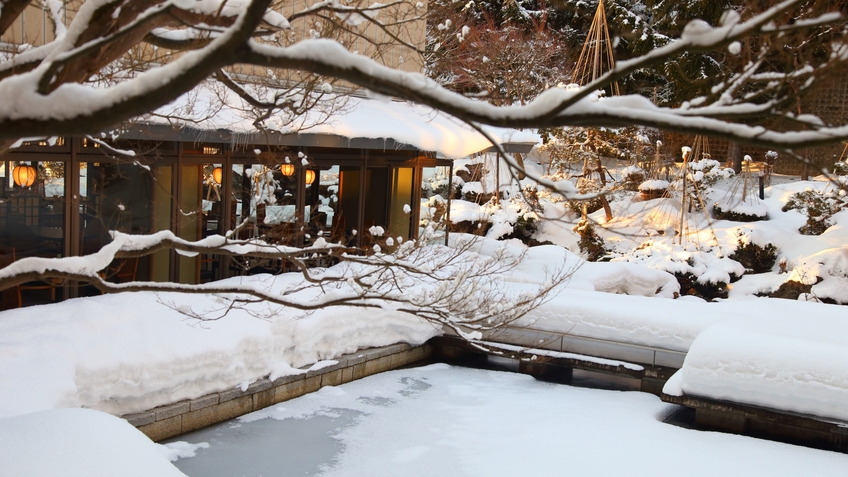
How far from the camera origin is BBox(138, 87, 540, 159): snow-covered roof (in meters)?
8.65

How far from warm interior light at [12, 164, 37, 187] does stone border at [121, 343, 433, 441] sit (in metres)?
3.01

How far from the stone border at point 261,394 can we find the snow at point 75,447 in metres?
2.05

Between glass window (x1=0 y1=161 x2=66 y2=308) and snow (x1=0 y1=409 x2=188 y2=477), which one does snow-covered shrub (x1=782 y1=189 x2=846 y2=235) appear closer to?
glass window (x1=0 y1=161 x2=66 y2=308)

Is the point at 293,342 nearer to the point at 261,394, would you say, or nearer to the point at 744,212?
the point at 261,394

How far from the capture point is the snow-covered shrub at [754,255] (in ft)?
61.0

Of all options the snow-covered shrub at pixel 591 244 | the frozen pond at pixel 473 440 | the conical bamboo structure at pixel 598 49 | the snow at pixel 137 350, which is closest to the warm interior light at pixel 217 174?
the snow at pixel 137 350

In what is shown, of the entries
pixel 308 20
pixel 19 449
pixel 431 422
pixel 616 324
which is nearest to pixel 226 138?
pixel 308 20

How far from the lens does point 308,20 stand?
1121 cm

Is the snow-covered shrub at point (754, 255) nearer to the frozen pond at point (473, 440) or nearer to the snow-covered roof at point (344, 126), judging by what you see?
the snow-covered roof at point (344, 126)

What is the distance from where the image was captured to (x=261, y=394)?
A: 9.05 m

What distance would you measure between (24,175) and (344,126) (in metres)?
3.99

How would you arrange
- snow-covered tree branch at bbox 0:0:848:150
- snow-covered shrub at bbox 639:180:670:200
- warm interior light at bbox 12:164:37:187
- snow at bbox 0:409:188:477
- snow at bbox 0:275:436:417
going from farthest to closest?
snow-covered shrub at bbox 639:180:670:200
warm interior light at bbox 12:164:37:187
snow at bbox 0:275:436:417
snow at bbox 0:409:188:477
snow-covered tree branch at bbox 0:0:848:150

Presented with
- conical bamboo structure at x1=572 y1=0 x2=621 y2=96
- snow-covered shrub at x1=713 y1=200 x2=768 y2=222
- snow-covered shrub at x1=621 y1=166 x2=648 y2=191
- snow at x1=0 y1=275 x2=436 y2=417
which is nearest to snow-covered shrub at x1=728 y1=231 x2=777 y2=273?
snow-covered shrub at x1=713 y1=200 x2=768 y2=222

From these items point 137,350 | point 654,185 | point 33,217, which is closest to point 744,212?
point 654,185
